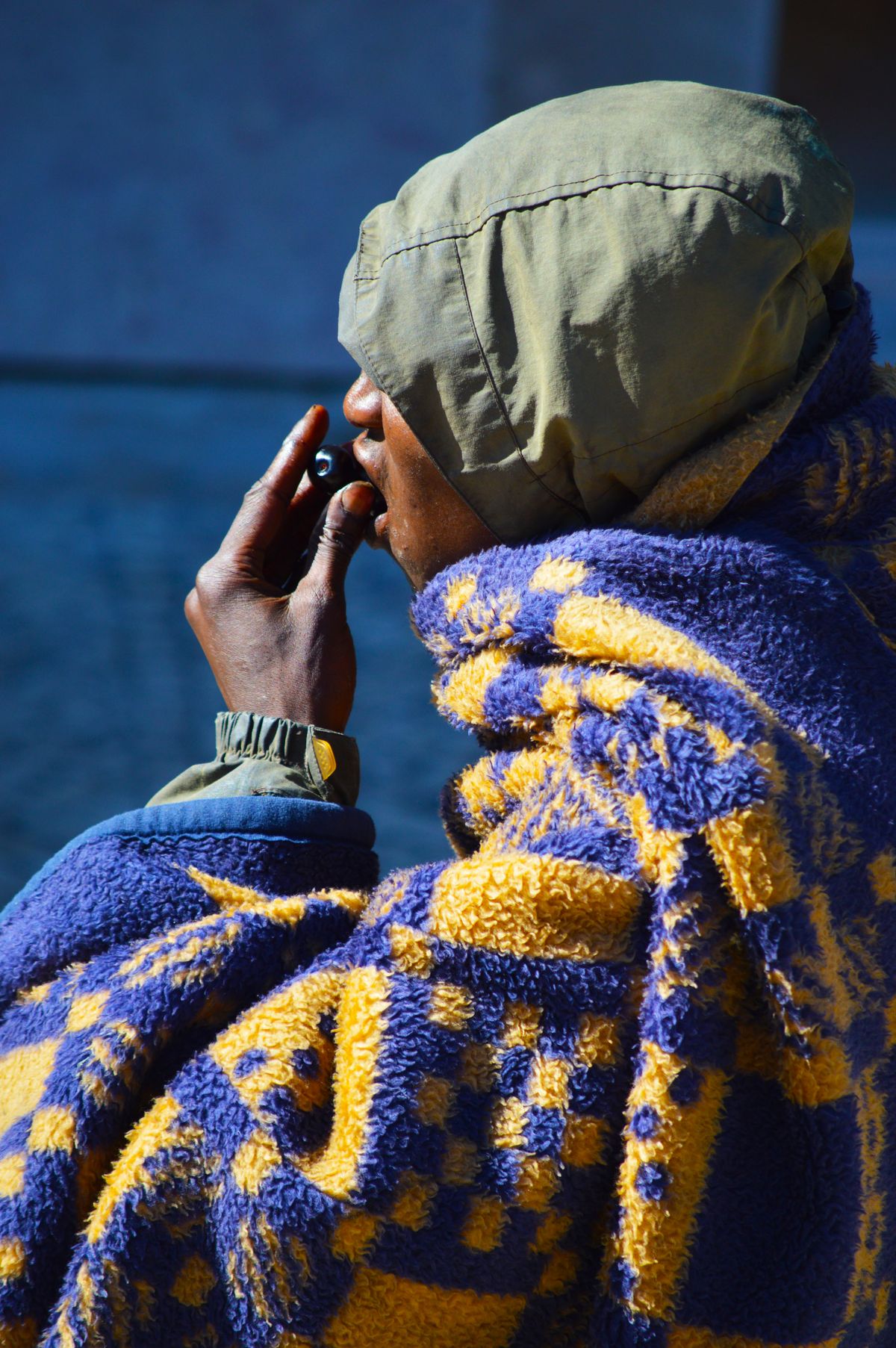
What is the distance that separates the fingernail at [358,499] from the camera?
1.19m

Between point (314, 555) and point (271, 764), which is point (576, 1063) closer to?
point (271, 764)

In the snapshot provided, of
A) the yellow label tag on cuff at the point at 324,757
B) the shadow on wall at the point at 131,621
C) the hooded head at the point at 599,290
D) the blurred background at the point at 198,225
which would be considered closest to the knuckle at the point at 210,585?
the yellow label tag on cuff at the point at 324,757

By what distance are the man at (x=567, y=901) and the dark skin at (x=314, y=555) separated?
2cm

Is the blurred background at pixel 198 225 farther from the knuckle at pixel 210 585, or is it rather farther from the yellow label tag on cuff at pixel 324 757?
the yellow label tag on cuff at pixel 324 757

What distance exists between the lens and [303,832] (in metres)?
1.01

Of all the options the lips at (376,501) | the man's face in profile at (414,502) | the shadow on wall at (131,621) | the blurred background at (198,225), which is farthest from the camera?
the blurred background at (198,225)

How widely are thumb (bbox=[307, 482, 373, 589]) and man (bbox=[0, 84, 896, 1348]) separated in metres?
0.18

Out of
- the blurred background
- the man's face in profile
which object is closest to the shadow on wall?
the blurred background

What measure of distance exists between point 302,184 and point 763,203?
4.02 m

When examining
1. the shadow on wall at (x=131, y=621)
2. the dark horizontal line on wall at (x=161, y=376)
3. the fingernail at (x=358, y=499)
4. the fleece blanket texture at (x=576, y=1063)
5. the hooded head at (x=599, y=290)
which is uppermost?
the hooded head at (x=599, y=290)

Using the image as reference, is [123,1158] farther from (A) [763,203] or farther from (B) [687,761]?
(A) [763,203]

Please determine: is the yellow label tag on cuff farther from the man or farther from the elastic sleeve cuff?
the man

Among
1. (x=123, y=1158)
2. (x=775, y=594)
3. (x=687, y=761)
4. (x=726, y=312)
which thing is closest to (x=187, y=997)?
(x=123, y=1158)

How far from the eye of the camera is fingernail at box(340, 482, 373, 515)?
1.19 m
